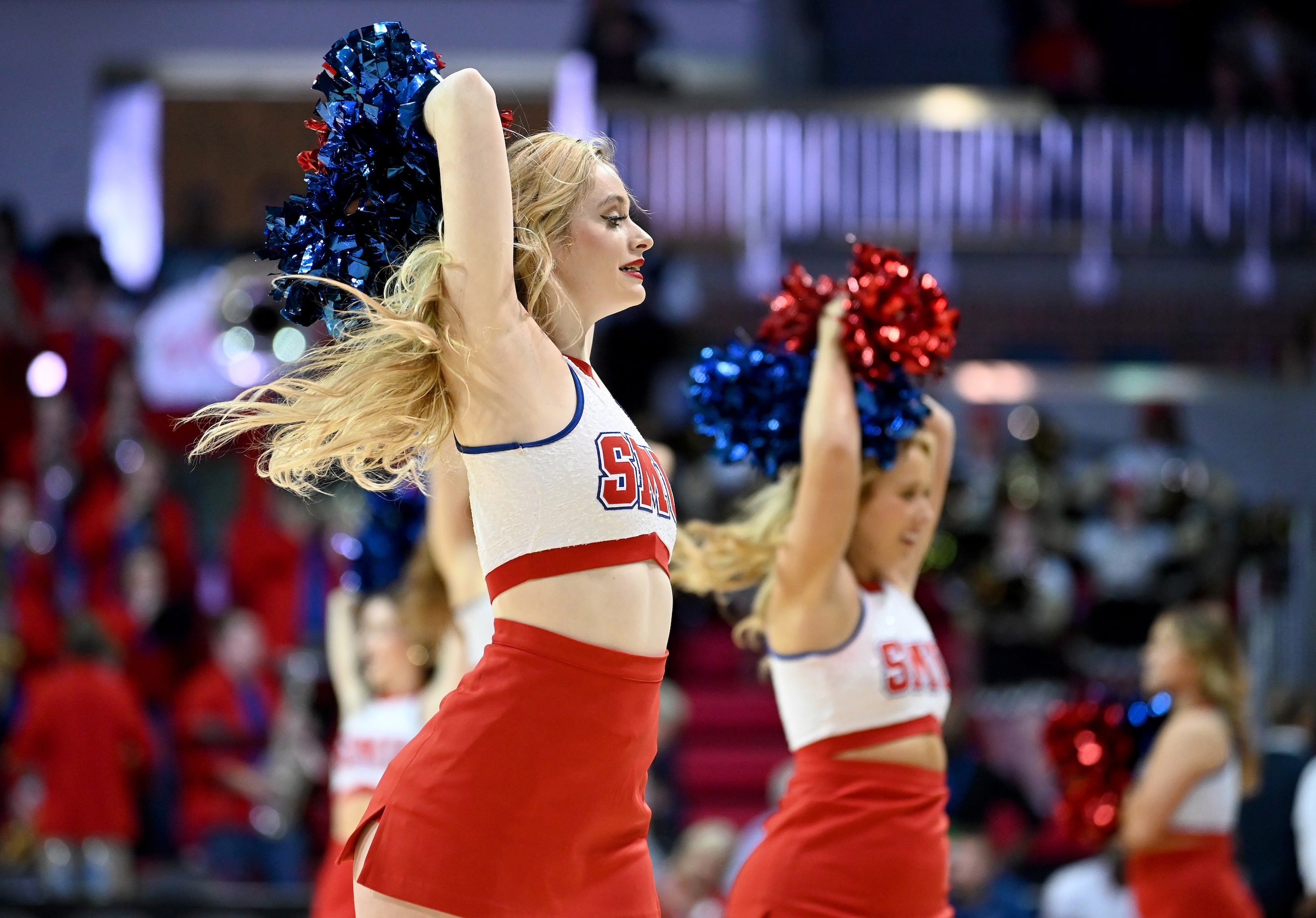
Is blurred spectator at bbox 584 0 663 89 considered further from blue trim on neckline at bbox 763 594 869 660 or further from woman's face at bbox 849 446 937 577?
blue trim on neckline at bbox 763 594 869 660

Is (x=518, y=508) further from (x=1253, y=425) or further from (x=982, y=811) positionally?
(x=1253, y=425)

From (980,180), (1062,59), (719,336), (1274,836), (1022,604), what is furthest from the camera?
(1062,59)

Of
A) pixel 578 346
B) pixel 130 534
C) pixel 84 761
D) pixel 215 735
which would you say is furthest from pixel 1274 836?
pixel 130 534

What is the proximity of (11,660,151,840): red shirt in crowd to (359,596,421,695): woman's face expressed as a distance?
284cm

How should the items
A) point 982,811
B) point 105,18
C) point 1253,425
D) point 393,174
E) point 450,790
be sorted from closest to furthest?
point 450,790 < point 393,174 < point 982,811 < point 1253,425 < point 105,18

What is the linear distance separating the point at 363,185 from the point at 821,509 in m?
1.05

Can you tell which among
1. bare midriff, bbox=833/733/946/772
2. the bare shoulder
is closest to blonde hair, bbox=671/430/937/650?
bare midriff, bbox=833/733/946/772

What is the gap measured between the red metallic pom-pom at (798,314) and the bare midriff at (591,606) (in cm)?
117

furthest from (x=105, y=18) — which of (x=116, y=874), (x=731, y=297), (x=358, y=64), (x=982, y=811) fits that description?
(x=358, y=64)

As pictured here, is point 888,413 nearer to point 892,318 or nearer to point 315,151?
point 892,318

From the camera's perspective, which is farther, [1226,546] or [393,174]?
[1226,546]

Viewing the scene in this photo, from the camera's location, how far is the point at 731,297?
31.2 ft

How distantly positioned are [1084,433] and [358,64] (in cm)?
776

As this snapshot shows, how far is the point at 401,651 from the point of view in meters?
4.46
